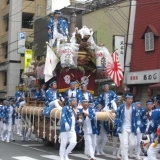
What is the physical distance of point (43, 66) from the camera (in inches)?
575

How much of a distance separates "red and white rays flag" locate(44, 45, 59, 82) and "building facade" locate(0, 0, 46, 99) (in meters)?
23.4

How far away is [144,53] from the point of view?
21.3m

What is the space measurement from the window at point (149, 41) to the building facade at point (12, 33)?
17571mm

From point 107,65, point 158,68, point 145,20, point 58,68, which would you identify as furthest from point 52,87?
point 145,20

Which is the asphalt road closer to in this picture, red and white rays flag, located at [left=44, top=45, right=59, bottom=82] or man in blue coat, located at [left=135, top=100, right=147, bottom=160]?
man in blue coat, located at [left=135, top=100, right=147, bottom=160]

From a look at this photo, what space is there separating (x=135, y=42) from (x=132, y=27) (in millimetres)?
849

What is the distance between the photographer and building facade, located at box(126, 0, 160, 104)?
20406 millimetres

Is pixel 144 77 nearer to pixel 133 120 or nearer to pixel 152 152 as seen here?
pixel 133 120

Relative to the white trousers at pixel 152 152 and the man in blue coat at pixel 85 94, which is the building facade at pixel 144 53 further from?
the white trousers at pixel 152 152

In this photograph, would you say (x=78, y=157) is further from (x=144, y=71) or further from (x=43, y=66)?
(x=144, y=71)

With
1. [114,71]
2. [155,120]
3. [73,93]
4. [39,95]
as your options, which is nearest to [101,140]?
[73,93]

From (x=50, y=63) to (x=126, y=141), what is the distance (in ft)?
13.3

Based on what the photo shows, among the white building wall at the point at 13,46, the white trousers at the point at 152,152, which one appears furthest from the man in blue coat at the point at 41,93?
the white building wall at the point at 13,46

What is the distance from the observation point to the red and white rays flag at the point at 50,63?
44.5 feet
